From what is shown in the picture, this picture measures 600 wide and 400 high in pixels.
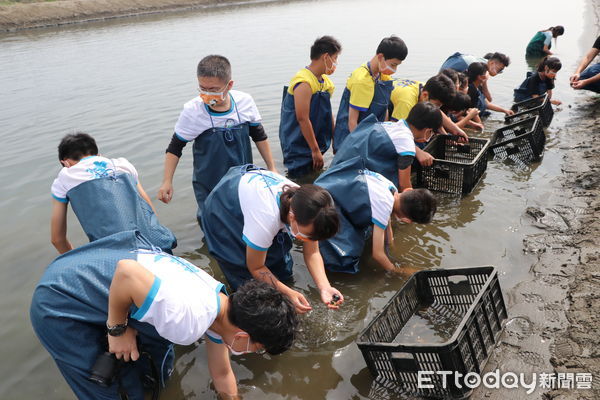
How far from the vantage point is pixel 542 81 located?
7.02 m

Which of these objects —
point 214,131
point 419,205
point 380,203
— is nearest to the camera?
point 419,205

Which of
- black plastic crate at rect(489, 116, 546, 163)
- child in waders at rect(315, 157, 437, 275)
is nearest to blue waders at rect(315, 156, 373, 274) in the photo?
child in waders at rect(315, 157, 437, 275)

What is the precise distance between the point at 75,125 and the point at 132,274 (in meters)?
6.53

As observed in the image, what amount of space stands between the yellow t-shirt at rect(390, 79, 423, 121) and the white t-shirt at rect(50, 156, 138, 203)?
2834 mm


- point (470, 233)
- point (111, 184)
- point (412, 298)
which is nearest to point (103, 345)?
point (111, 184)

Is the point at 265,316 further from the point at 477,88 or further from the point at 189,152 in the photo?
the point at 477,88

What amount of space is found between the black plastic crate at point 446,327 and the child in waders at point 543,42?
8562 mm

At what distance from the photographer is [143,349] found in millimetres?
2418

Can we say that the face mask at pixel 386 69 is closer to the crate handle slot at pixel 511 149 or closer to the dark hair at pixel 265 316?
the crate handle slot at pixel 511 149

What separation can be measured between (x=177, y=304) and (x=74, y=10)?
26235 millimetres

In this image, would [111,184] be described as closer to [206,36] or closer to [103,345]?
[103,345]

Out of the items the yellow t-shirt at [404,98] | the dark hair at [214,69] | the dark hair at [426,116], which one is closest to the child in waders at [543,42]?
the yellow t-shirt at [404,98]

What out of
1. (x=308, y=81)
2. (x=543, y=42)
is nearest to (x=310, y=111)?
(x=308, y=81)

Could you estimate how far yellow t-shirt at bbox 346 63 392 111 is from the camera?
4.53 meters
